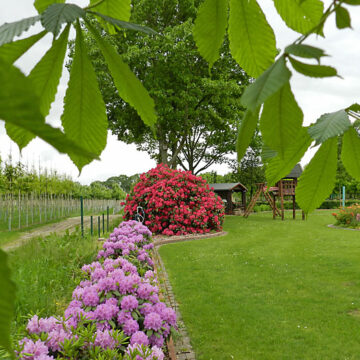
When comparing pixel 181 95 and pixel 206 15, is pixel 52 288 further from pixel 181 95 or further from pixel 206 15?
pixel 181 95

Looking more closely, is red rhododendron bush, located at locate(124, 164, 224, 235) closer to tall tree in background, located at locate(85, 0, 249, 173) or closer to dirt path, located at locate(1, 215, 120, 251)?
tall tree in background, located at locate(85, 0, 249, 173)

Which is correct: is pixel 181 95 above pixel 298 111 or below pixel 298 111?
above

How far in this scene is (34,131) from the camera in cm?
14

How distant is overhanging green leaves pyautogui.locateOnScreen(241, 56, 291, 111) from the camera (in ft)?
0.69

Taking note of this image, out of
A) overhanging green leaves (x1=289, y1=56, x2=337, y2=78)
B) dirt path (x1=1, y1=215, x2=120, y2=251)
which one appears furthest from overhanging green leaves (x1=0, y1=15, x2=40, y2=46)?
dirt path (x1=1, y1=215, x2=120, y2=251)

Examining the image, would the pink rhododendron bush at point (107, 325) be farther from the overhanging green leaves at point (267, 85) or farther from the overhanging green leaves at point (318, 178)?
the overhanging green leaves at point (267, 85)

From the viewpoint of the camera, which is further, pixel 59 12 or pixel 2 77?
pixel 59 12

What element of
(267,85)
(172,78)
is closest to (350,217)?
(172,78)

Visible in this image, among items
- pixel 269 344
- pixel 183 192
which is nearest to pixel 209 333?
pixel 269 344

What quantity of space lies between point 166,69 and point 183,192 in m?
3.72

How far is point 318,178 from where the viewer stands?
471mm

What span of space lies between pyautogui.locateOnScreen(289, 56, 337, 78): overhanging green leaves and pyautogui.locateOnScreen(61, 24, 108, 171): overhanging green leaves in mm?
211

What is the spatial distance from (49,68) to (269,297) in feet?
15.6

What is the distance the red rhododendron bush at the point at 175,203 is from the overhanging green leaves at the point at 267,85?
9.16 meters
